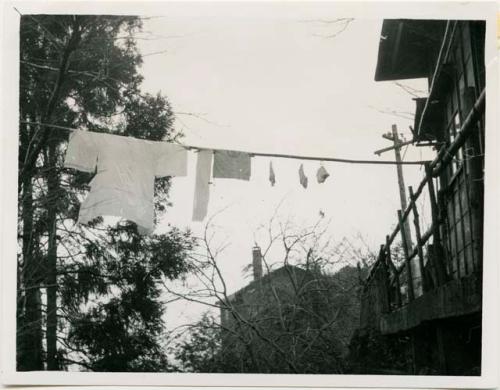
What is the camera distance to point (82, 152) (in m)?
4.43

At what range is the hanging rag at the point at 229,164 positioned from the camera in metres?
4.76

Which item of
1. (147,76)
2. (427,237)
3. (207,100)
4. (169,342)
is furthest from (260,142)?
(427,237)

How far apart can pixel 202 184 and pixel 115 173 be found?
0.82 meters

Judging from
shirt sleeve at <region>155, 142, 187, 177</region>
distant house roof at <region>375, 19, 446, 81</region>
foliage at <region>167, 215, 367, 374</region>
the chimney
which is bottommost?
foliage at <region>167, 215, 367, 374</region>

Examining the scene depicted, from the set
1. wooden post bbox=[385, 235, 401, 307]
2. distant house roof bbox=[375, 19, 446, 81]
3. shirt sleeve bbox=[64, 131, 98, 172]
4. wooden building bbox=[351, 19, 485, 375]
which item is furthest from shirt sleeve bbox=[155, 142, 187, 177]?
wooden post bbox=[385, 235, 401, 307]

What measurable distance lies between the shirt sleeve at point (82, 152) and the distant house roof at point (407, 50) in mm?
3272

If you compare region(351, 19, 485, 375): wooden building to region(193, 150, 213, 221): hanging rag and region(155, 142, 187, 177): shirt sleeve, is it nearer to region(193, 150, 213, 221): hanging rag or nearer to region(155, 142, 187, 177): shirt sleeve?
region(193, 150, 213, 221): hanging rag

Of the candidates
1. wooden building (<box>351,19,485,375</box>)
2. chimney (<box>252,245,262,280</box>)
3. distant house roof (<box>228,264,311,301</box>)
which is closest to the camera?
wooden building (<box>351,19,485,375</box>)

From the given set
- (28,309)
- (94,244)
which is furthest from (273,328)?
(28,309)

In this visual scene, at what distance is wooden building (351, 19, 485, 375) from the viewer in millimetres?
3254

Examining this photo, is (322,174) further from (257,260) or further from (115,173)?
(257,260)

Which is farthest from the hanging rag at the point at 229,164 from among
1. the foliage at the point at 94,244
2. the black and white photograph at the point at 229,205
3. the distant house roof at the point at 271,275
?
the distant house roof at the point at 271,275

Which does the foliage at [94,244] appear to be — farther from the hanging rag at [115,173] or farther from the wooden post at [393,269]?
the wooden post at [393,269]

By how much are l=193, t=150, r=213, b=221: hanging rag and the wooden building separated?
1891 mm
